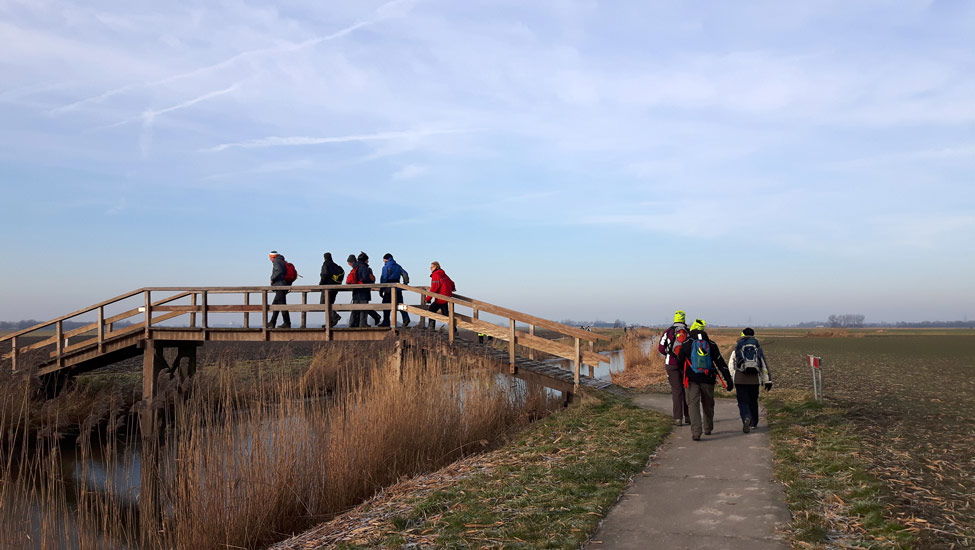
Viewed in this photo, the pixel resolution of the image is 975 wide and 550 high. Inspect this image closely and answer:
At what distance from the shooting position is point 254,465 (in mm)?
7199

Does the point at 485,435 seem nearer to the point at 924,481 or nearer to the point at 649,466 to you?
the point at 649,466

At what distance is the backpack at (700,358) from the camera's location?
9.45m

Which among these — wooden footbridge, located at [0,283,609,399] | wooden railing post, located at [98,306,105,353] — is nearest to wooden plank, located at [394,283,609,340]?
wooden footbridge, located at [0,283,609,399]

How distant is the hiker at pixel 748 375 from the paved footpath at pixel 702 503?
2.94ft

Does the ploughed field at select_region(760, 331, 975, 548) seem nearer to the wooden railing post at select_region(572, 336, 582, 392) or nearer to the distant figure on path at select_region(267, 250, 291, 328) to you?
the wooden railing post at select_region(572, 336, 582, 392)

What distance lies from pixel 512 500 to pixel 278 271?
1123 centimetres

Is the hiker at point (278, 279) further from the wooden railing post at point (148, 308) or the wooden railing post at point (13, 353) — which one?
the wooden railing post at point (13, 353)

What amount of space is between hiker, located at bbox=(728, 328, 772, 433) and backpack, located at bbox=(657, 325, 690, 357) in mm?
794

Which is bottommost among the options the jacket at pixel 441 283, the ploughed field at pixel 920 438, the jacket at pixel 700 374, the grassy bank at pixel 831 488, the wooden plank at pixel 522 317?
the ploughed field at pixel 920 438

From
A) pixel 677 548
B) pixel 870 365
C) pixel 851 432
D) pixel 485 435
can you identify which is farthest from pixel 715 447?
pixel 870 365

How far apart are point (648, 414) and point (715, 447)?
265cm

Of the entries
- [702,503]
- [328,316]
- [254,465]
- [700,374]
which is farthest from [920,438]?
[328,316]

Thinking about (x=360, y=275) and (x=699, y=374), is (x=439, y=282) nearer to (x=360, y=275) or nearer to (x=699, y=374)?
(x=360, y=275)

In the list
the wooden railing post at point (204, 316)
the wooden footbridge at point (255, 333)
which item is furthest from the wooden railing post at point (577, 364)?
the wooden railing post at point (204, 316)
